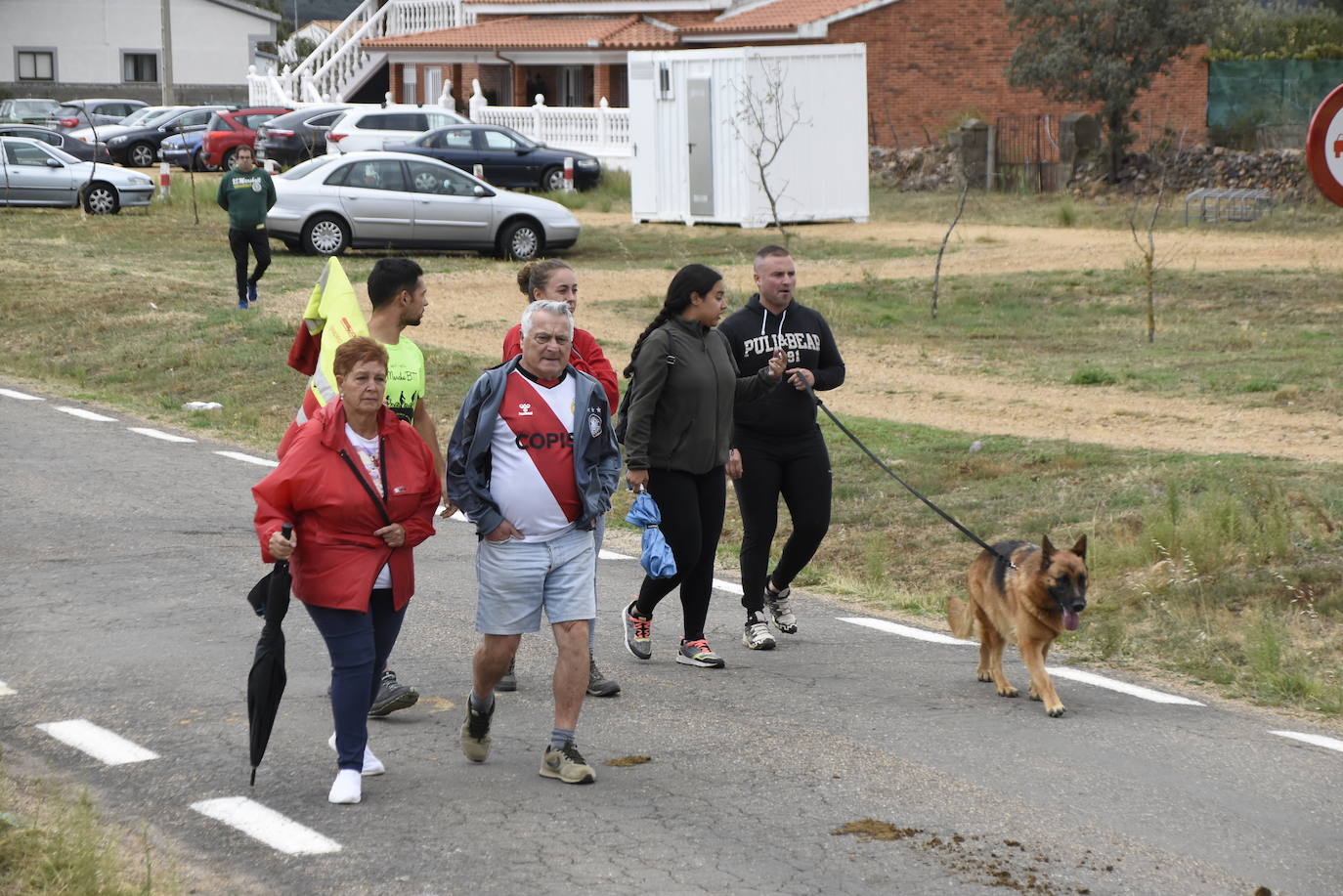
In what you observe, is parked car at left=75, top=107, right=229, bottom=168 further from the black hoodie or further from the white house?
Answer: the black hoodie

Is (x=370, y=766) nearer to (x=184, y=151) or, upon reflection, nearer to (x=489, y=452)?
(x=489, y=452)

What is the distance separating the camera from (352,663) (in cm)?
569

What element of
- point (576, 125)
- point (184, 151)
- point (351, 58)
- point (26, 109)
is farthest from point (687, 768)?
point (351, 58)

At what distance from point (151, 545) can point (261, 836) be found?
502 cm

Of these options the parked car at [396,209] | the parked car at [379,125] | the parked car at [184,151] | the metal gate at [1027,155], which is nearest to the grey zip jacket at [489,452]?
the parked car at [396,209]

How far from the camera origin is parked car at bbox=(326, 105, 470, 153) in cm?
3775

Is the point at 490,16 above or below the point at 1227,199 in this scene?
above

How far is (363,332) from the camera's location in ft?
21.6

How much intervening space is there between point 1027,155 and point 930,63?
7024 mm

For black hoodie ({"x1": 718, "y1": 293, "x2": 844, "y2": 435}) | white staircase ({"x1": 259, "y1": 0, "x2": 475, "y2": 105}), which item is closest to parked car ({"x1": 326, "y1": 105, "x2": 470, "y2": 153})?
white staircase ({"x1": 259, "y1": 0, "x2": 475, "y2": 105})

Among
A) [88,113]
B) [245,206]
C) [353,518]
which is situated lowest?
[353,518]

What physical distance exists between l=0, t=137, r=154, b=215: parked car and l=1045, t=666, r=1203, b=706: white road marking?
2801 cm

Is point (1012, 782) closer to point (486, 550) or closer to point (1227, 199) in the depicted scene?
point (486, 550)

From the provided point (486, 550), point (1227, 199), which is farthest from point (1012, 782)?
point (1227, 199)
